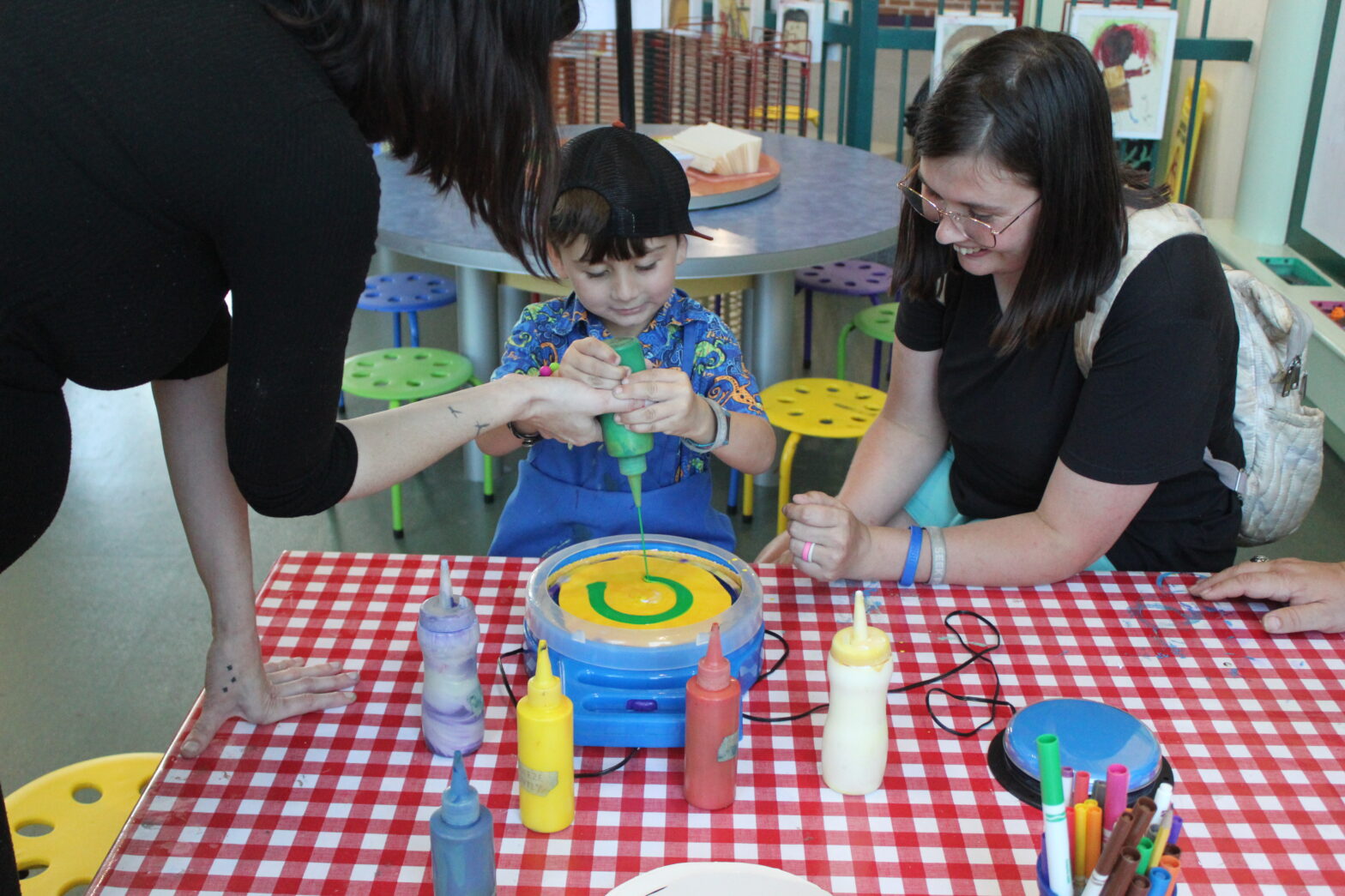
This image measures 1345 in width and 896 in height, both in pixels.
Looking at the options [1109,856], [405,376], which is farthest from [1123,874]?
[405,376]

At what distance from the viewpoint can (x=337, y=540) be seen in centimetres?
360

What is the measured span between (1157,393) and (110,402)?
413 centimetres

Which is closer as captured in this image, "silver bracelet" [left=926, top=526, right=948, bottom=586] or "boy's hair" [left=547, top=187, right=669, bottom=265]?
"silver bracelet" [left=926, top=526, right=948, bottom=586]

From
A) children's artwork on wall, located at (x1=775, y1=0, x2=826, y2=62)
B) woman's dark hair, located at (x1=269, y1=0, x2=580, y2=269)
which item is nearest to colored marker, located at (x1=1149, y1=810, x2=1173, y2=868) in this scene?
woman's dark hair, located at (x1=269, y1=0, x2=580, y2=269)

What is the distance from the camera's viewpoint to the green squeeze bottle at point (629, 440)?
1557mm

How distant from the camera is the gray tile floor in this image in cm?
279

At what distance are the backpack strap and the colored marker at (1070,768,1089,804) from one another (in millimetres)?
869

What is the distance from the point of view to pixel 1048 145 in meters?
1.60

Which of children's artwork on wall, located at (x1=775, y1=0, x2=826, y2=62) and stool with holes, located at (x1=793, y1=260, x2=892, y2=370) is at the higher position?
children's artwork on wall, located at (x1=775, y1=0, x2=826, y2=62)

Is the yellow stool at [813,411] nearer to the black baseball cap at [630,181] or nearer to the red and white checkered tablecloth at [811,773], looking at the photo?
the black baseball cap at [630,181]

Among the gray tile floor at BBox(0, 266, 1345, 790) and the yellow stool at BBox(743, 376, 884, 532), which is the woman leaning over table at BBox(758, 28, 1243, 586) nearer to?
the yellow stool at BBox(743, 376, 884, 532)

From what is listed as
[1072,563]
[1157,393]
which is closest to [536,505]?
[1072,563]

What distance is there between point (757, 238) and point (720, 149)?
608mm

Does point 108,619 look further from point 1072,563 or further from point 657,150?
point 1072,563
